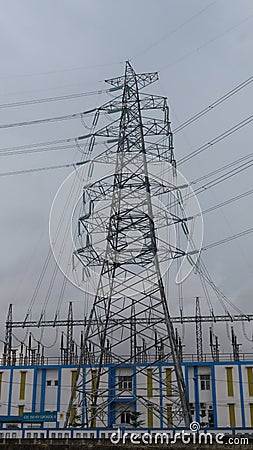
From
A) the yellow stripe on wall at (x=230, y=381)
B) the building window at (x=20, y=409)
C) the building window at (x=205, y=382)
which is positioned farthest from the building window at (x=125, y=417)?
the building window at (x=20, y=409)

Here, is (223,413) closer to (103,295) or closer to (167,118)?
(103,295)

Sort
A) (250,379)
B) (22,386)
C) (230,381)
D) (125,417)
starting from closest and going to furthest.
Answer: (125,417)
(250,379)
(230,381)
(22,386)

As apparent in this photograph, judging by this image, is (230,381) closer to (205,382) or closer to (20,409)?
(205,382)

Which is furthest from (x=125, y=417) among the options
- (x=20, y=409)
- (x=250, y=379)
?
(x=250, y=379)

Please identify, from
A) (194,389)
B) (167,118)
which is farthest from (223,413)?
(167,118)

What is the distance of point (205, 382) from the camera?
4359cm

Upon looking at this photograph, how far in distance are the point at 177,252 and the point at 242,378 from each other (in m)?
21.3

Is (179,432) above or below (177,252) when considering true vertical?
below

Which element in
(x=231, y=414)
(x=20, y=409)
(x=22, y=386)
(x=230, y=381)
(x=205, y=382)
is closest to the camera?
(x=231, y=414)

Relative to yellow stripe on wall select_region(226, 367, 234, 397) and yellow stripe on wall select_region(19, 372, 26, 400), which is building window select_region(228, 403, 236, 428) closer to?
yellow stripe on wall select_region(226, 367, 234, 397)

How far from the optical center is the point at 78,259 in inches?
1095

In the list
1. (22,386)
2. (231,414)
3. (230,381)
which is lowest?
(231,414)

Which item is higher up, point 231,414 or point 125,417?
point 231,414

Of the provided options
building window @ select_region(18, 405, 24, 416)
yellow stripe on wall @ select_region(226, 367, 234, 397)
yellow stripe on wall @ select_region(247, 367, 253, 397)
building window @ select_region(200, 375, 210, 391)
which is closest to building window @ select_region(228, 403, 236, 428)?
yellow stripe on wall @ select_region(226, 367, 234, 397)
